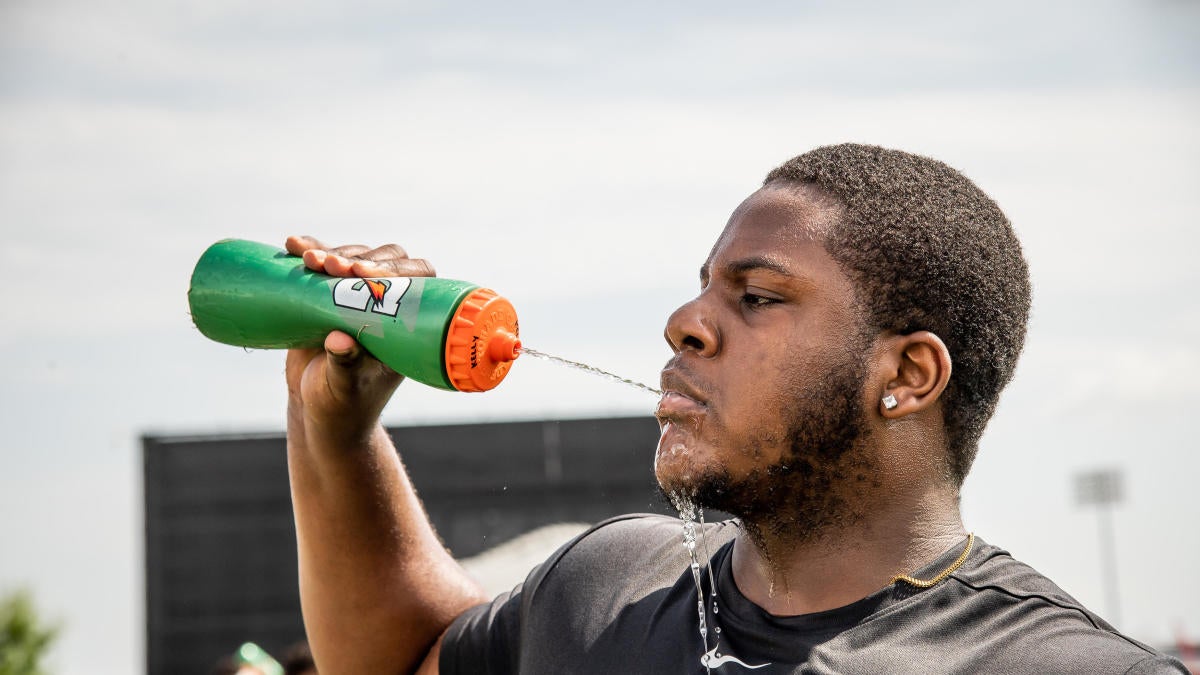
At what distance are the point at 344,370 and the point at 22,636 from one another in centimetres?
3664

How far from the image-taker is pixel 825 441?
2.69 m

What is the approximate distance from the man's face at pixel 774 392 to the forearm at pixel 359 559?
2.73 feet

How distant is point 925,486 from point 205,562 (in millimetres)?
12590

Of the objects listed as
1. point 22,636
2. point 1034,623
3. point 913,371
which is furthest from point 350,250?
point 22,636

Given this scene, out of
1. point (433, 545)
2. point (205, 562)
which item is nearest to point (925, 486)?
point (433, 545)

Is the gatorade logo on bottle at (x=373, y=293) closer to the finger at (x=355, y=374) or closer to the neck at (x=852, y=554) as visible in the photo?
the finger at (x=355, y=374)

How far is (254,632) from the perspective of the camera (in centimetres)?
1445

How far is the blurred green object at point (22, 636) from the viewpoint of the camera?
35.0 m

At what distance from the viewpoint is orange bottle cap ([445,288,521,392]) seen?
276 centimetres

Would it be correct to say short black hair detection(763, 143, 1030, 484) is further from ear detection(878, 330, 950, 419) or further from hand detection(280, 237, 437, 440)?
hand detection(280, 237, 437, 440)

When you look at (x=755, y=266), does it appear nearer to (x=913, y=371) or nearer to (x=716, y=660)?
(x=913, y=371)

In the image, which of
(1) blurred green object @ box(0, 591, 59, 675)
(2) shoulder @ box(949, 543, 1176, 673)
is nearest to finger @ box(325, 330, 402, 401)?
(2) shoulder @ box(949, 543, 1176, 673)

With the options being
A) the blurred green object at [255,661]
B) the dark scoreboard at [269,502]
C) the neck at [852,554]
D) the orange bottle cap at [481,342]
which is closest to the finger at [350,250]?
the orange bottle cap at [481,342]

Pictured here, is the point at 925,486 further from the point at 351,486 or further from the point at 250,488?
the point at 250,488
